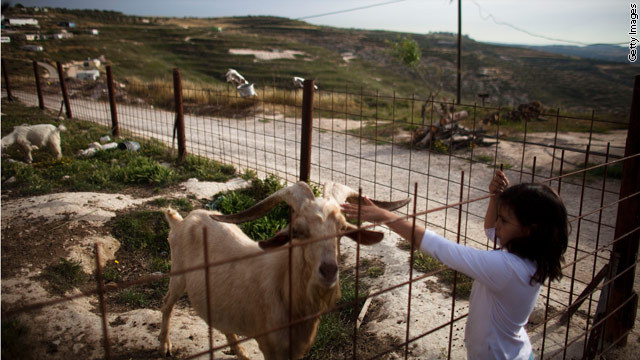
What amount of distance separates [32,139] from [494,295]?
10575 millimetres

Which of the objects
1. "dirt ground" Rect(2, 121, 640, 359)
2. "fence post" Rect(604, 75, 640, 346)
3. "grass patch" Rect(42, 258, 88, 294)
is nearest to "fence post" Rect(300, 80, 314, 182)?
"dirt ground" Rect(2, 121, 640, 359)

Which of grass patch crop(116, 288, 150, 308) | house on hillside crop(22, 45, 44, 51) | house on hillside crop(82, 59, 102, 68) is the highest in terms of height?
house on hillside crop(22, 45, 44, 51)

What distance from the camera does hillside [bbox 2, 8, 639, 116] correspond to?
36.1 m

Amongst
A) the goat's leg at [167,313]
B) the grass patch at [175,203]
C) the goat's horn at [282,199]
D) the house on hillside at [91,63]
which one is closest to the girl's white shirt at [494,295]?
the goat's horn at [282,199]

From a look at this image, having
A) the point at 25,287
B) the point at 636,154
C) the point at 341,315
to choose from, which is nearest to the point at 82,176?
the point at 25,287

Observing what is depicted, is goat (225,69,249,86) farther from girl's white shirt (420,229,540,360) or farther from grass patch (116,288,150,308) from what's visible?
girl's white shirt (420,229,540,360)

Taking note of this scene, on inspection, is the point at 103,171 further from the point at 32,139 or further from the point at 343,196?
the point at 343,196

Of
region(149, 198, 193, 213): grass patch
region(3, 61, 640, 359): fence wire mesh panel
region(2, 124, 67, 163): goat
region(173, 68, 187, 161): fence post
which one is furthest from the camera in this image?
region(2, 124, 67, 163): goat

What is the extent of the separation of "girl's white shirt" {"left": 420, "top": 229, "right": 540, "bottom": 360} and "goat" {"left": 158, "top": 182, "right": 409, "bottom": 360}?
56 cm

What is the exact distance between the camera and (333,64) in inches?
1988

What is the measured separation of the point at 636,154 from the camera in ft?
11.3

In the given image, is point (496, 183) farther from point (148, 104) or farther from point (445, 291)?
point (148, 104)

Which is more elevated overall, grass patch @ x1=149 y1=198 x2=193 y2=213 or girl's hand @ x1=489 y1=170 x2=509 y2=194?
girl's hand @ x1=489 y1=170 x2=509 y2=194

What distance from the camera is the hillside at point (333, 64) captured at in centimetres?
3609
